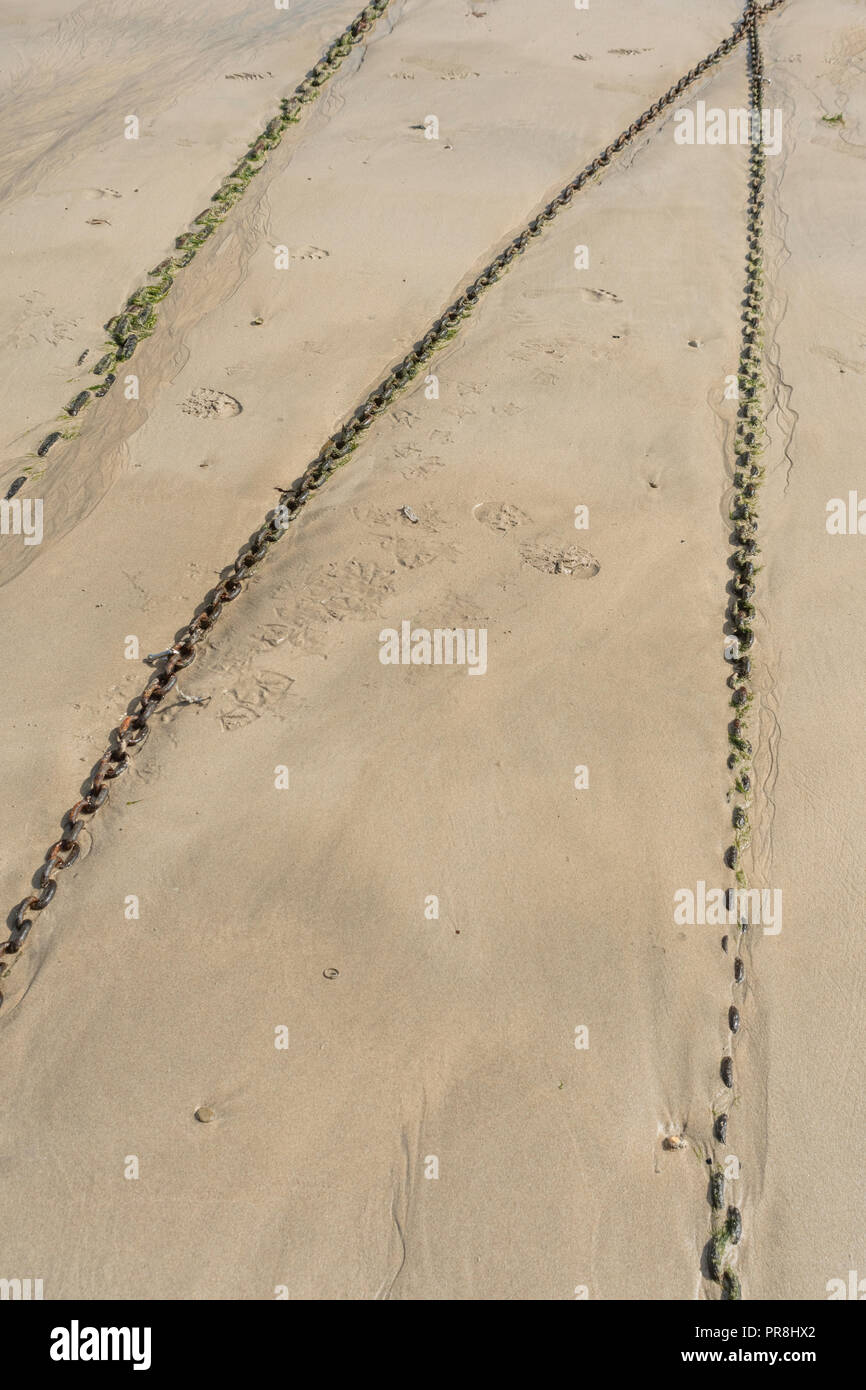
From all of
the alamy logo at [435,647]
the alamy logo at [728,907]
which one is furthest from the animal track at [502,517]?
the alamy logo at [728,907]

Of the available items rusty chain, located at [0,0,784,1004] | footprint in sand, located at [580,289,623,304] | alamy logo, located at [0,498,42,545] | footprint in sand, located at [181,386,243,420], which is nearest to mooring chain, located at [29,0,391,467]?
alamy logo, located at [0,498,42,545]

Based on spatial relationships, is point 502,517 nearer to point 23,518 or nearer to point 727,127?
point 23,518

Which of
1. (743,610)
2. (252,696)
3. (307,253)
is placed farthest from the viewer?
(307,253)

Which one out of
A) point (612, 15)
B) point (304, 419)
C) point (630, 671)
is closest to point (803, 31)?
point (612, 15)

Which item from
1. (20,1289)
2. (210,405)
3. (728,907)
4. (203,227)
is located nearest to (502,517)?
(210,405)

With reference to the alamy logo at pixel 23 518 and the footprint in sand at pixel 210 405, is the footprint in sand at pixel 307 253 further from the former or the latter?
the alamy logo at pixel 23 518

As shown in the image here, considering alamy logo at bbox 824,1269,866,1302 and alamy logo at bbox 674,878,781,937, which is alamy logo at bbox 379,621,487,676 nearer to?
alamy logo at bbox 674,878,781,937
